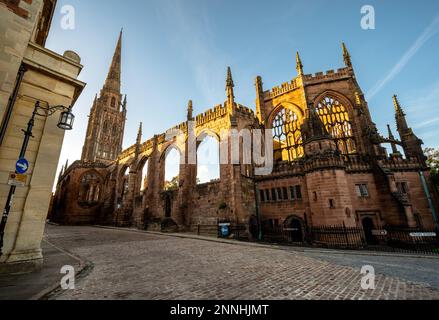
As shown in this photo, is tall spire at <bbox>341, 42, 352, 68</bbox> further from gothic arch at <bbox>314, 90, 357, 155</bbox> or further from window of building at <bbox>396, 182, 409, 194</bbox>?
window of building at <bbox>396, 182, 409, 194</bbox>

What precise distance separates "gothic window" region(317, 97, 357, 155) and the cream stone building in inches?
944

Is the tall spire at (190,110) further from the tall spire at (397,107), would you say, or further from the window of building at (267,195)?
the tall spire at (397,107)

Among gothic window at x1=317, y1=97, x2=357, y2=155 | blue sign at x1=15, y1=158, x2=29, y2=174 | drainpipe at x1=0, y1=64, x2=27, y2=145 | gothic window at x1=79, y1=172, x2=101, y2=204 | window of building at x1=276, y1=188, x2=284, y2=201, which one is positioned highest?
gothic window at x1=317, y1=97, x2=357, y2=155

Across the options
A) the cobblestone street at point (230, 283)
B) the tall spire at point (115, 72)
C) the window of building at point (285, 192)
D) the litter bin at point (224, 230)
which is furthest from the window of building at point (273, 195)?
the tall spire at point (115, 72)

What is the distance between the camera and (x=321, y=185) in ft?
51.2

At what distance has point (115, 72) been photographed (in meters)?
56.3

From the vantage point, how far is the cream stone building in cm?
550

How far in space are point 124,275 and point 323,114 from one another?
25299 mm

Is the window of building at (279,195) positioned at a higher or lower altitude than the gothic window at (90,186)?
lower

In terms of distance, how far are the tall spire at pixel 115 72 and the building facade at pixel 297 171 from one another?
112ft

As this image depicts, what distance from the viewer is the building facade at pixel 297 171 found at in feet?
52.1

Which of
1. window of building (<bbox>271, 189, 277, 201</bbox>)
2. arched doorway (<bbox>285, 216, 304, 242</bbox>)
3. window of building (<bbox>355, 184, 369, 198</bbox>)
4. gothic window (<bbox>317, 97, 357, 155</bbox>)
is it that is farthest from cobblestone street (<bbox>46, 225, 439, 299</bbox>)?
gothic window (<bbox>317, 97, 357, 155</bbox>)
